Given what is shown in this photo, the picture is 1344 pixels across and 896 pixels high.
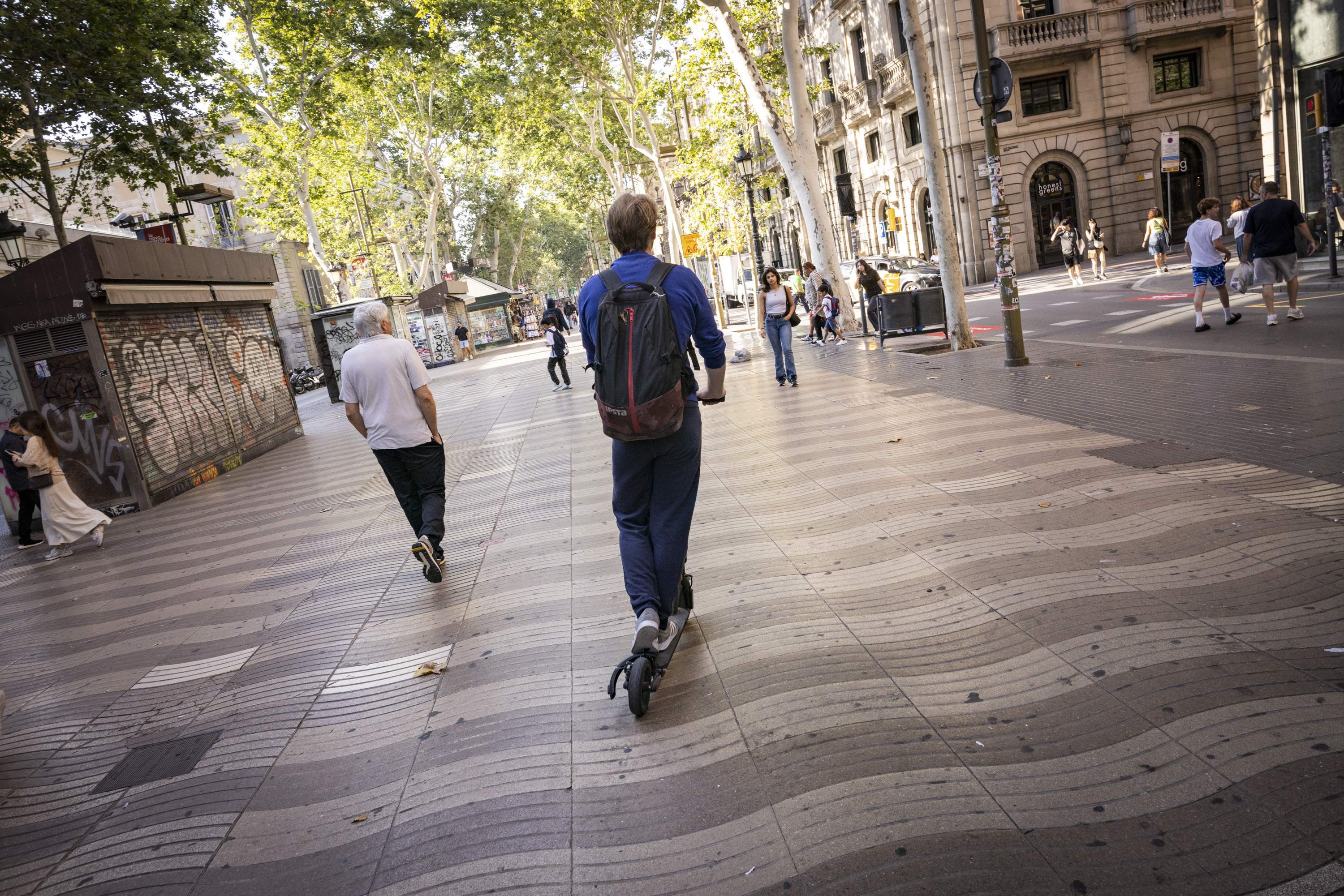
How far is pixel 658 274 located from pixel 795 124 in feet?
51.9

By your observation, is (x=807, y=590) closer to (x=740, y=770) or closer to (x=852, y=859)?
(x=740, y=770)

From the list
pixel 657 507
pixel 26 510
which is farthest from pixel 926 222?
pixel 657 507

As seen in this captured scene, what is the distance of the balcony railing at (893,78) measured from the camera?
32281 mm

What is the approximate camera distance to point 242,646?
5324 millimetres

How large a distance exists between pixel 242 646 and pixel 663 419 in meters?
3.22

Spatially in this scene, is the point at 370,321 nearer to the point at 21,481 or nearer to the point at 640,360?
the point at 640,360

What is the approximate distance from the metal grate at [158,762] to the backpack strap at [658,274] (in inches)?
104

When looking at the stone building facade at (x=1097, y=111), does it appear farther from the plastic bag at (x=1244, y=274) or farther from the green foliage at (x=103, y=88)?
the green foliage at (x=103, y=88)

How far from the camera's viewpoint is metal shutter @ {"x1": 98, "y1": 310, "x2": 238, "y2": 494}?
1240 centimetres

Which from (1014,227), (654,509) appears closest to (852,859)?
(654,509)

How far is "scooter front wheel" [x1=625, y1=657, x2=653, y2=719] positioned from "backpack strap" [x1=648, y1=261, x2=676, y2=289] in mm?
1468

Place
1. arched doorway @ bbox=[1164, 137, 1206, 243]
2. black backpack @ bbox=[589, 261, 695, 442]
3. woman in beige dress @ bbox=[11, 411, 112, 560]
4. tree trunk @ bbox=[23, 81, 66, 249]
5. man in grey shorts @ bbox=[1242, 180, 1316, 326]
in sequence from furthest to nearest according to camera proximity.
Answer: arched doorway @ bbox=[1164, 137, 1206, 243]
tree trunk @ bbox=[23, 81, 66, 249]
man in grey shorts @ bbox=[1242, 180, 1316, 326]
woman in beige dress @ bbox=[11, 411, 112, 560]
black backpack @ bbox=[589, 261, 695, 442]

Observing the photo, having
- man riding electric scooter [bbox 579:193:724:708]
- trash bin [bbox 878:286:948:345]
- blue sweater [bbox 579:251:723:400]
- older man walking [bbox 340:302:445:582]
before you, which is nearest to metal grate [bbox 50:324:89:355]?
older man walking [bbox 340:302:445:582]

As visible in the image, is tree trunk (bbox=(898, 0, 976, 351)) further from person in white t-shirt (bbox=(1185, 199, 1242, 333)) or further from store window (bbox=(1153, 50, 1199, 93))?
store window (bbox=(1153, 50, 1199, 93))
